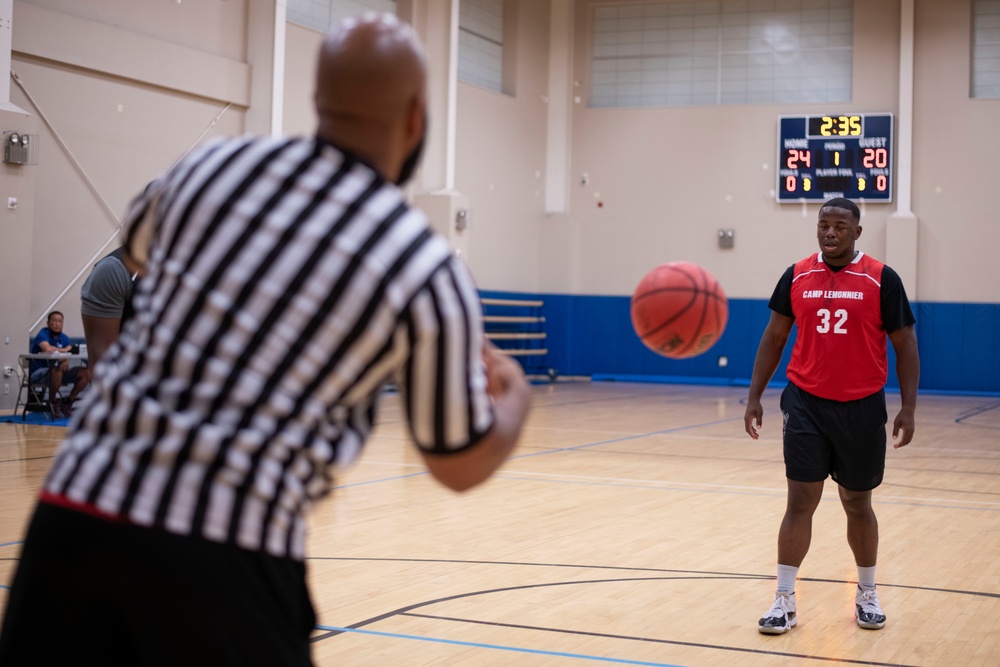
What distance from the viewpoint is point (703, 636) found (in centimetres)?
461

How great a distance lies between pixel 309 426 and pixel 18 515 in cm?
597

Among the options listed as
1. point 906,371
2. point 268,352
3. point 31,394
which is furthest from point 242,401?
point 31,394

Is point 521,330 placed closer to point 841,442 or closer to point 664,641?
point 841,442

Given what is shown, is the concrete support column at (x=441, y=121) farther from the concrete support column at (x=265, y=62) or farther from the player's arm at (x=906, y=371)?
the player's arm at (x=906, y=371)

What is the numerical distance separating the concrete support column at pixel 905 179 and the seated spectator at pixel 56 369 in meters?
13.2

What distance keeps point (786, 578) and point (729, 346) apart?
1628 centimetres

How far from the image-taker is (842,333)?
191 inches

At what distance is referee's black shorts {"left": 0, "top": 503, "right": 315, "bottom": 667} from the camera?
4.78 ft

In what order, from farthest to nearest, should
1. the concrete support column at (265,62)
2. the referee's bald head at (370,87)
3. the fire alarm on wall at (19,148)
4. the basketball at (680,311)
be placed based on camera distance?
1. the concrete support column at (265,62)
2. the fire alarm on wall at (19,148)
3. the basketball at (680,311)
4. the referee's bald head at (370,87)

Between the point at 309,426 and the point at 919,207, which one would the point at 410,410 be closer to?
the point at 309,426

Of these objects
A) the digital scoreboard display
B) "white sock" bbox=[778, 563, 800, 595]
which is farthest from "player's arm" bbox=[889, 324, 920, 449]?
the digital scoreboard display

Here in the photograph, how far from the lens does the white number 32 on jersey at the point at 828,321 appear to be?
191 inches

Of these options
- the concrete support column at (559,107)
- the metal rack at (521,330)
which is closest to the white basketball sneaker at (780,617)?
the metal rack at (521,330)

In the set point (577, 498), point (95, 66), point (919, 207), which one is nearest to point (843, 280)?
point (577, 498)
